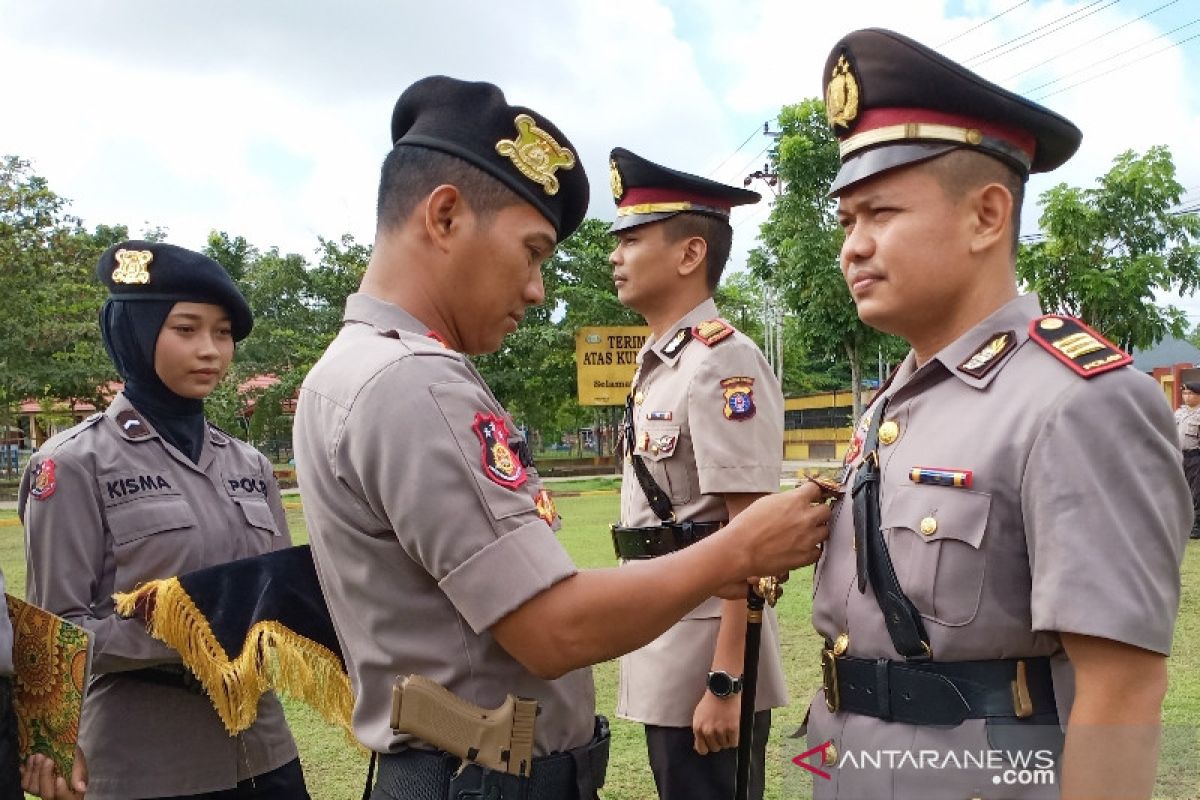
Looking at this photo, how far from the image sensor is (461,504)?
1573 mm

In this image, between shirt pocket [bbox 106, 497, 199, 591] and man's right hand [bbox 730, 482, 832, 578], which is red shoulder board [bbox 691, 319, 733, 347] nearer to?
man's right hand [bbox 730, 482, 832, 578]

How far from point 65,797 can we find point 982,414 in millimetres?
2314

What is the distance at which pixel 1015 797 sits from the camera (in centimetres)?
162

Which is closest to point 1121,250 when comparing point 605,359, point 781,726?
point 605,359

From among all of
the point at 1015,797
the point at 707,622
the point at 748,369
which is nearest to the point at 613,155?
the point at 748,369

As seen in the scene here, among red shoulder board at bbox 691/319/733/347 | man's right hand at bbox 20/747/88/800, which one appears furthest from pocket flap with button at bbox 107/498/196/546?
red shoulder board at bbox 691/319/733/347

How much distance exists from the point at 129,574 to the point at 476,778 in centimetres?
148

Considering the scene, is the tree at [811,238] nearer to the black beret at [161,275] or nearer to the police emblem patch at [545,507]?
the black beret at [161,275]

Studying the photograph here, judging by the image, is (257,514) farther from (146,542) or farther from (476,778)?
(476,778)

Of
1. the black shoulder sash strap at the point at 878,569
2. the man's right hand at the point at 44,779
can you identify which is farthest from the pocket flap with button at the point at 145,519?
the black shoulder sash strap at the point at 878,569

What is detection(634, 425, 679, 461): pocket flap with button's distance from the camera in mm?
3000

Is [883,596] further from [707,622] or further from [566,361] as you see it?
[566,361]

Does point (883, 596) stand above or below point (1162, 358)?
below

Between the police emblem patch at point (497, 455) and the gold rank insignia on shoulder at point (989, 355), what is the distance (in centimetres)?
85
